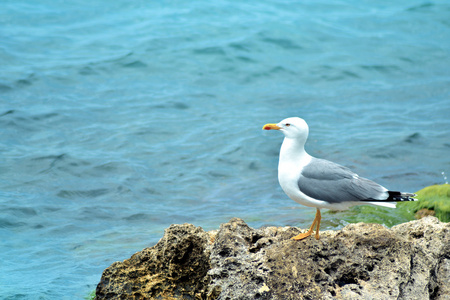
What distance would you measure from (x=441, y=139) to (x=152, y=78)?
7.06 m

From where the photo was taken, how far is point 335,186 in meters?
4.67

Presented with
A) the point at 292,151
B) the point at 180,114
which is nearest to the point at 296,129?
the point at 292,151

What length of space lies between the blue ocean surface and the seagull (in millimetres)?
3084

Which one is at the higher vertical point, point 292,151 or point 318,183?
point 292,151

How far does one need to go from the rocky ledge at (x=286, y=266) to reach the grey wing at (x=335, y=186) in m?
0.28

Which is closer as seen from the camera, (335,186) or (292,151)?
(335,186)

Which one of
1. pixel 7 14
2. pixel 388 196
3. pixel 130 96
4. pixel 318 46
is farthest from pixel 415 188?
pixel 7 14

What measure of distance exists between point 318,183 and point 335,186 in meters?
0.15

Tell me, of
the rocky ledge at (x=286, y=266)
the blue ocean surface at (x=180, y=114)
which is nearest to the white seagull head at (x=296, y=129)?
the rocky ledge at (x=286, y=266)

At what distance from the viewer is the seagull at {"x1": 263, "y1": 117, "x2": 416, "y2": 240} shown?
4609 millimetres

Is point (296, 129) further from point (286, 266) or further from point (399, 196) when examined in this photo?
point (286, 266)

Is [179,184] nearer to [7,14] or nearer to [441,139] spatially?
[441,139]

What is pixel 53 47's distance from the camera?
50.7 feet

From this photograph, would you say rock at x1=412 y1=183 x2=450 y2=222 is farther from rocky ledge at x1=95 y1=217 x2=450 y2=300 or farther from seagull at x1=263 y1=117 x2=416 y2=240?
seagull at x1=263 y1=117 x2=416 y2=240
